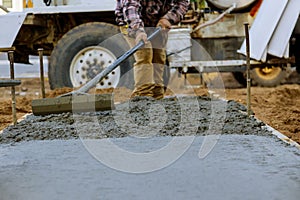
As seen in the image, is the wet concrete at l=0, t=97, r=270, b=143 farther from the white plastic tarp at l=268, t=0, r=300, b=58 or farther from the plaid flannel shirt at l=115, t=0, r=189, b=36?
the white plastic tarp at l=268, t=0, r=300, b=58

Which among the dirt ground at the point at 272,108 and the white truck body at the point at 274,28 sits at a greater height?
the white truck body at the point at 274,28

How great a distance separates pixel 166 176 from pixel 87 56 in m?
4.67

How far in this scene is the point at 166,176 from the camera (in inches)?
71.1

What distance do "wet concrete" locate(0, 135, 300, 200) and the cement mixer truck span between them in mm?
3923

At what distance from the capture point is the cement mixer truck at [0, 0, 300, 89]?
624cm

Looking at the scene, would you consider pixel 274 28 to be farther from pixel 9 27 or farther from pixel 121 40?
pixel 9 27

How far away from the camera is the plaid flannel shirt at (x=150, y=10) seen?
4.38m

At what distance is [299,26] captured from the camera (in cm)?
652

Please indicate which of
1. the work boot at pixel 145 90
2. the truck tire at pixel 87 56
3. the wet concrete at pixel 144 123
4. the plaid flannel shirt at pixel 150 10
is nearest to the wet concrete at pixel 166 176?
the wet concrete at pixel 144 123

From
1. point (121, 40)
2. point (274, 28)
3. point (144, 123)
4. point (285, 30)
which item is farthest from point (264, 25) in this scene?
point (144, 123)

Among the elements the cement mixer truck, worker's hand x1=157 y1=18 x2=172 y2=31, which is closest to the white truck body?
the cement mixer truck

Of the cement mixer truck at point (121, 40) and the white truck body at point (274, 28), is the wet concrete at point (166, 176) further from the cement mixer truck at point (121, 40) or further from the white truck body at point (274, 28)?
the white truck body at point (274, 28)

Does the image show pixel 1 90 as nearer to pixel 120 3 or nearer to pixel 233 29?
pixel 233 29

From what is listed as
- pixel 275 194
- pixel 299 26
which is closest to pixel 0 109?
pixel 299 26
